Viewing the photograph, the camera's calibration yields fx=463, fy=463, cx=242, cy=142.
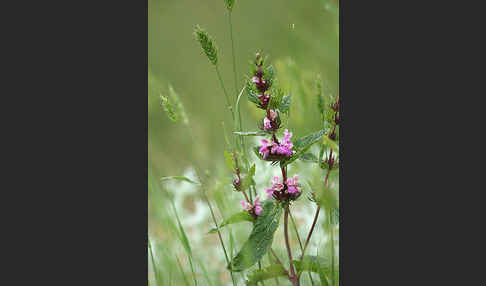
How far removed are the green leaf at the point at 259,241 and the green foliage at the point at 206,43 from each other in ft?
0.96

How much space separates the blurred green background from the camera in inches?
40.5

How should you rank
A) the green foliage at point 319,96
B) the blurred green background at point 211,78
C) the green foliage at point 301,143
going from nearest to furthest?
the green foliage at point 301,143 < the green foliage at point 319,96 < the blurred green background at point 211,78

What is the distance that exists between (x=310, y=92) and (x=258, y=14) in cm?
43

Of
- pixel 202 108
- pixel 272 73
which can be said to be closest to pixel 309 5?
pixel 272 73

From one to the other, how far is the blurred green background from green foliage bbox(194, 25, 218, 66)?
0.22 ft

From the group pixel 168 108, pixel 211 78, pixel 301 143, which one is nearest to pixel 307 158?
pixel 301 143

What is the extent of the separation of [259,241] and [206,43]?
1.20 ft

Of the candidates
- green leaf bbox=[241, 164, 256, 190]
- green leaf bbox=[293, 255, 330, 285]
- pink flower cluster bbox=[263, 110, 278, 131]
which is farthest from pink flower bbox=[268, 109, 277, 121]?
green leaf bbox=[293, 255, 330, 285]

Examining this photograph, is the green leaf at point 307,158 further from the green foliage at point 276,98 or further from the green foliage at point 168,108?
the green foliage at point 168,108

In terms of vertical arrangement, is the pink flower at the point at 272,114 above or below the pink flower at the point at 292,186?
above

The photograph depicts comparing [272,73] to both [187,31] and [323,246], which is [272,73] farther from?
[187,31]

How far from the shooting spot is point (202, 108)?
6.66 feet

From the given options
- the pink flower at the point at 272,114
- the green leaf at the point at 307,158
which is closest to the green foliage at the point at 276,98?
the pink flower at the point at 272,114

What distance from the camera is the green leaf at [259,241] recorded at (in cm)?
80
